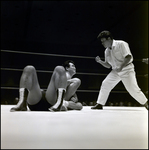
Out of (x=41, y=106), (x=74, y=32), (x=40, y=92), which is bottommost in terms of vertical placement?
(x=41, y=106)

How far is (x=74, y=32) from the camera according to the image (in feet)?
17.6

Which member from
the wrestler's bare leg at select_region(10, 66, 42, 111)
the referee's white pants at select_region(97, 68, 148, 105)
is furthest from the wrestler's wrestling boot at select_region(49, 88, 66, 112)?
the referee's white pants at select_region(97, 68, 148, 105)

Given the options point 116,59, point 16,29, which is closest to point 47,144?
point 116,59

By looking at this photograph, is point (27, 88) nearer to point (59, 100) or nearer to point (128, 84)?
point (59, 100)

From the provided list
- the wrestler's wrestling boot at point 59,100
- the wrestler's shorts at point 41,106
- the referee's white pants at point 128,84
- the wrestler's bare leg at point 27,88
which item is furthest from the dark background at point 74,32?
the wrestler's wrestling boot at point 59,100

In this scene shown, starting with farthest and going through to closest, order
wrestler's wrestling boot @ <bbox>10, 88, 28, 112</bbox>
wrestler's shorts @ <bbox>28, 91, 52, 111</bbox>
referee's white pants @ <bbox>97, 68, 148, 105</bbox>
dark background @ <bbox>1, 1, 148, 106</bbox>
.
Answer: dark background @ <bbox>1, 1, 148, 106</bbox>, referee's white pants @ <bbox>97, 68, 148, 105</bbox>, wrestler's shorts @ <bbox>28, 91, 52, 111</bbox>, wrestler's wrestling boot @ <bbox>10, 88, 28, 112</bbox>

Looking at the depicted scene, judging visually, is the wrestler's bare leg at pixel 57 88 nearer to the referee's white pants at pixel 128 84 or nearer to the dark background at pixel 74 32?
the referee's white pants at pixel 128 84

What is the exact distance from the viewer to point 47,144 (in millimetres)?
566

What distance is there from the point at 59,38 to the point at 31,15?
125cm

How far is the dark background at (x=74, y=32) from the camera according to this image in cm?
424

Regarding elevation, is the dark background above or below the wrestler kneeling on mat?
above

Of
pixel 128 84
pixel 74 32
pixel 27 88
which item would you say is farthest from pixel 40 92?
pixel 74 32

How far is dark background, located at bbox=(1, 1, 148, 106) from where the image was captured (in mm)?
4242

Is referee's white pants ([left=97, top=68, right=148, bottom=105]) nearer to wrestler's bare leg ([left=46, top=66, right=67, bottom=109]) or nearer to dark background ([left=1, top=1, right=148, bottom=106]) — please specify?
wrestler's bare leg ([left=46, top=66, right=67, bottom=109])
